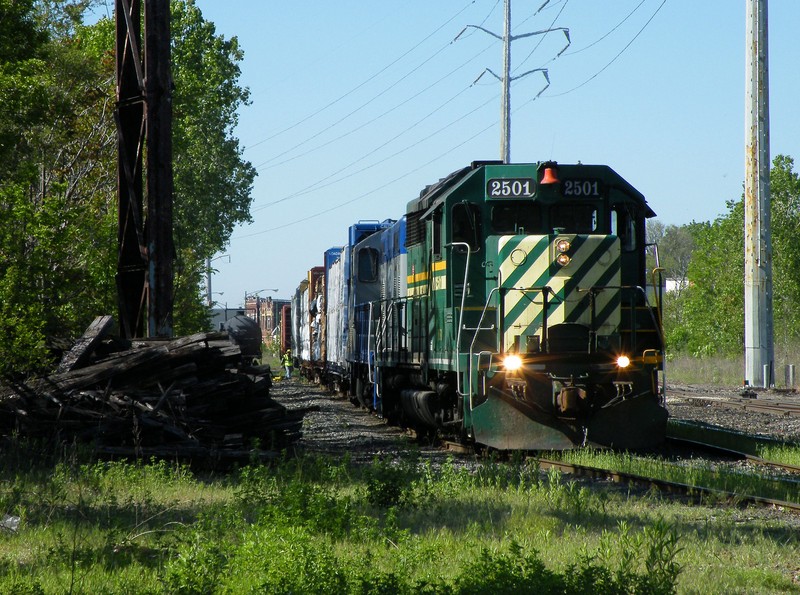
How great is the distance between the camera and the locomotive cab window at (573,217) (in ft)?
40.3

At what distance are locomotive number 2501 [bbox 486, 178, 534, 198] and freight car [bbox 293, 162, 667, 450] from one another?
0.04 feet

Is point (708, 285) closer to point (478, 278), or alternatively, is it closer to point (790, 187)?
point (790, 187)

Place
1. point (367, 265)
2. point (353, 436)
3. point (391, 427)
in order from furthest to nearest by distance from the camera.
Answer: point (367, 265)
point (391, 427)
point (353, 436)

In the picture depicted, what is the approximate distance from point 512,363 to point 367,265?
9736mm

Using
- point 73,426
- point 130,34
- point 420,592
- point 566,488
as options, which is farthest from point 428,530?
point 130,34

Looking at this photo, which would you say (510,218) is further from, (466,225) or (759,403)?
(759,403)

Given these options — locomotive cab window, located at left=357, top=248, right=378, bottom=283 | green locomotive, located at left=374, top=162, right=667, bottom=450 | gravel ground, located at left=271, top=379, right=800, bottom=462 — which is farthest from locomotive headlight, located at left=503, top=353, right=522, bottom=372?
locomotive cab window, located at left=357, top=248, right=378, bottom=283

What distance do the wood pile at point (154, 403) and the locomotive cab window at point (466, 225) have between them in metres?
2.87

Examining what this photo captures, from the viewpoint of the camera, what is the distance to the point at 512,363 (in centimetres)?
1156

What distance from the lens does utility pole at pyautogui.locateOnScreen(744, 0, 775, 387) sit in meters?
24.8

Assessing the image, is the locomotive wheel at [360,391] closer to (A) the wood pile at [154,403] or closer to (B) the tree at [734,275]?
(A) the wood pile at [154,403]

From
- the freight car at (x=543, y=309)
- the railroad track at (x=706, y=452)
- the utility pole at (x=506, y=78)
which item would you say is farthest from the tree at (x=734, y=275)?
the freight car at (x=543, y=309)

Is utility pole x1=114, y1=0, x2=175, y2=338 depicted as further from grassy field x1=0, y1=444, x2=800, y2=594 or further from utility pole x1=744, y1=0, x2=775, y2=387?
utility pole x1=744, y1=0, x2=775, y2=387

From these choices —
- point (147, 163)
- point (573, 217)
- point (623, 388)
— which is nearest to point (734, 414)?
point (623, 388)
